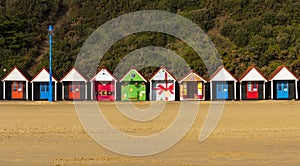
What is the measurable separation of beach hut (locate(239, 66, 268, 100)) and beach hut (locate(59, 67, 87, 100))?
11.7 metres

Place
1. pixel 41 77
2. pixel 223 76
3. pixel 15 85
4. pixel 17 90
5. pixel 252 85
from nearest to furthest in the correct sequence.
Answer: pixel 223 76 < pixel 252 85 < pixel 41 77 < pixel 15 85 < pixel 17 90

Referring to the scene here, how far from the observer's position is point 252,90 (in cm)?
4344

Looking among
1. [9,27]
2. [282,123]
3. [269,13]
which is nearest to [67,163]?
[282,123]

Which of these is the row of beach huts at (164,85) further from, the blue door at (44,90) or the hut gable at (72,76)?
the blue door at (44,90)

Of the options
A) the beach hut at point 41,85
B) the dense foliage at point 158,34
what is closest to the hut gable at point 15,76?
the beach hut at point 41,85

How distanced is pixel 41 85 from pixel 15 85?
2.03 m

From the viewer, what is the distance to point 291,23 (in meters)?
77.6

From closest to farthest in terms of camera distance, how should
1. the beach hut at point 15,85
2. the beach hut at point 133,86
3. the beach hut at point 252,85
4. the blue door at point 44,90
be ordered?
the beach hut at point 252,85
the beach hut at point 133,86
the beach hut at point 15,85
the blue door at point 44,90

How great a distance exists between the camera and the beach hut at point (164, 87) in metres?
43.3

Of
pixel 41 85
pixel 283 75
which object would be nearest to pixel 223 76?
pixel 283 75

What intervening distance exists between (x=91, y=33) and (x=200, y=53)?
74.1 ft

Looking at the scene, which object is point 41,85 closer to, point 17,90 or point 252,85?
point 17,90

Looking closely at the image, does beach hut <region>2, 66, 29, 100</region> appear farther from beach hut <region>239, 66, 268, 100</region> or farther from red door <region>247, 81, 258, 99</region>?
red door <region>247, 81, 258, 99</region>

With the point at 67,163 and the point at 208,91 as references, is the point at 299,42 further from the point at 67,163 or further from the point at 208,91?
the point at 67,163
